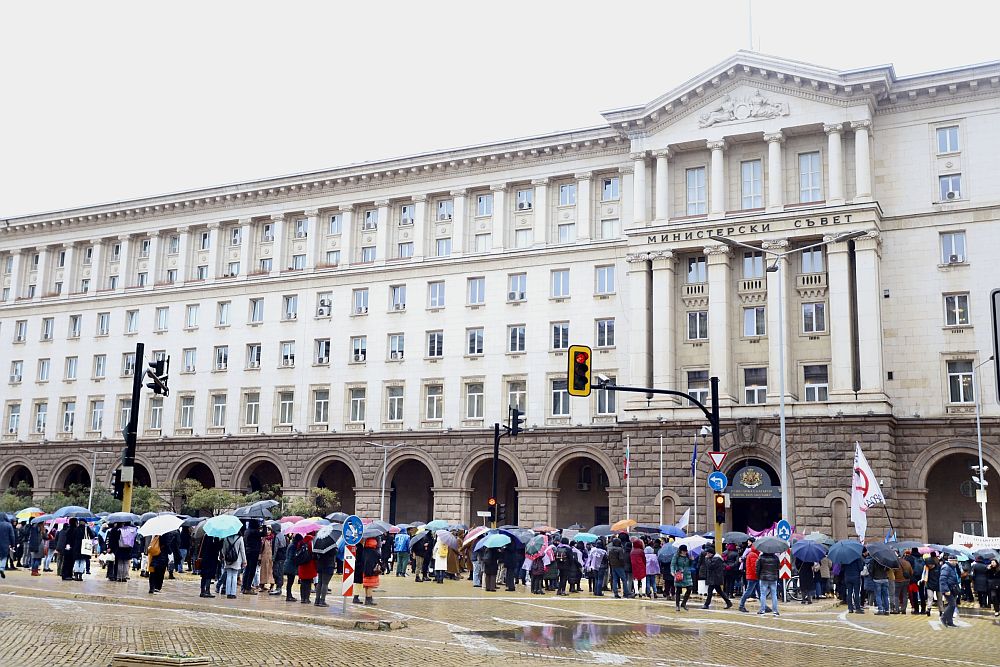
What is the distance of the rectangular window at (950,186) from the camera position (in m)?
49.4

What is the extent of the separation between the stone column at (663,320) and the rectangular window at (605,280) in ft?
11.8

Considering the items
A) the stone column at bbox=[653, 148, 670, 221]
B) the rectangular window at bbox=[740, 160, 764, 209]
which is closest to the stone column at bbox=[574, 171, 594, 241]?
the stone column at bbox=[653, 148, 670, 221]

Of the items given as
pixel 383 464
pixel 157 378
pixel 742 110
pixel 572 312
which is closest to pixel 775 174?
pixel 742 110

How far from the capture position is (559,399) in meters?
55.9

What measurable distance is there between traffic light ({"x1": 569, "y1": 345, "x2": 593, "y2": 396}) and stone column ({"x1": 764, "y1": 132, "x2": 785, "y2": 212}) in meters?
26.1

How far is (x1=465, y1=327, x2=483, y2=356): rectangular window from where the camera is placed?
193 ft

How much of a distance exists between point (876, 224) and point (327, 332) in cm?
3149

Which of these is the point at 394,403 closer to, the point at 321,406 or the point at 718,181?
the point at 321,406

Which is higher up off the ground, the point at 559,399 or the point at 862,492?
the point at 559,399

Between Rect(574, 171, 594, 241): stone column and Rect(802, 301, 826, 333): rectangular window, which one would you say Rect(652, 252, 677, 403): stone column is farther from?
Rect(802, 301, 826, 333): rectangular window

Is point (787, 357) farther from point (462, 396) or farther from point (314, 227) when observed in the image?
point (314, 227)

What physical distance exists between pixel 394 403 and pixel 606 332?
13.2 metres

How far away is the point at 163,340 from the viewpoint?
67938 mm

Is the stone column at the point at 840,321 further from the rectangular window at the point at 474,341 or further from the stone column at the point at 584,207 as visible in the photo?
the rectangular window at the point at 474,341
